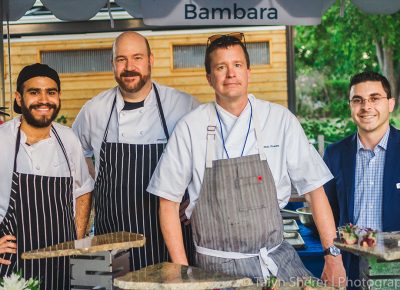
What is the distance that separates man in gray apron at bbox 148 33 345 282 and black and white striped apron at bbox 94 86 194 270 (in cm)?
36

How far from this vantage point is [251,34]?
930 centimetres

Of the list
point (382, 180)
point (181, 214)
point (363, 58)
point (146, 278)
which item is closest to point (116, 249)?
point (146, 278)

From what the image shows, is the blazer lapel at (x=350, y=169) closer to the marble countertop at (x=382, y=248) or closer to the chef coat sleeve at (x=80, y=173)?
the marble countertop at (x=382, y=248)

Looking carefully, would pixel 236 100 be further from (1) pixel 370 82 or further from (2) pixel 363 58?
(2) pixel 363 58

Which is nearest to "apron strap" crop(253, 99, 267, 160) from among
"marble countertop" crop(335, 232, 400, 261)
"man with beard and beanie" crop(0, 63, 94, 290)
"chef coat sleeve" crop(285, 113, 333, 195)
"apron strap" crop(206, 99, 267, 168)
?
"apron strap" crop(206, 99, 267, 168)

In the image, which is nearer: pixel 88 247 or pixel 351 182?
pixel 88 247

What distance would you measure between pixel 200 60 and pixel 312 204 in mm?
6409

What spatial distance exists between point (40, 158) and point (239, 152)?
96 centimetres

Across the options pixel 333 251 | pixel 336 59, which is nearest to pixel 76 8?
pixel 333 251

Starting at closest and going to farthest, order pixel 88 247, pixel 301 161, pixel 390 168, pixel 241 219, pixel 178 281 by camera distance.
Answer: pixel 178 281
pixel 88 247
pixel 241 219
pixel 301 161
pixel 390 168

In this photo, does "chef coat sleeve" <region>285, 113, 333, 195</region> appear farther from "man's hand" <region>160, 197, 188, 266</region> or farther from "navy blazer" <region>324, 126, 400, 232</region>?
"man's hand" <region>160, 197, 188, 266</region>

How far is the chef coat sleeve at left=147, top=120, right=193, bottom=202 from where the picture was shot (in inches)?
120

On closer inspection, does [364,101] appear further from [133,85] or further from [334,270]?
[133,85]

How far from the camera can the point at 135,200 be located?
3455 mm
